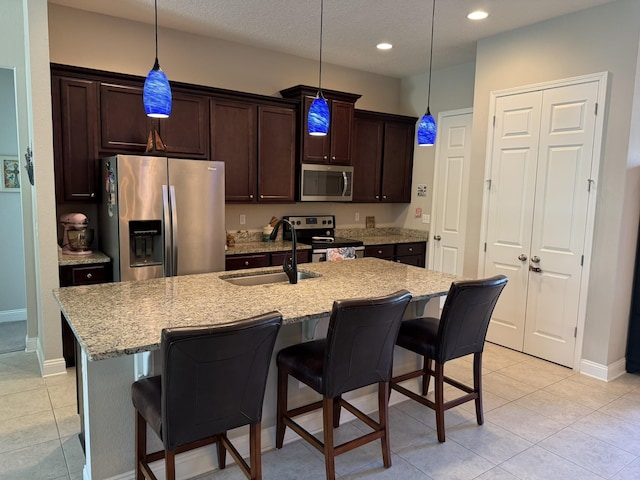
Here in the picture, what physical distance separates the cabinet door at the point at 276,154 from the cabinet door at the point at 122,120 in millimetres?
1143

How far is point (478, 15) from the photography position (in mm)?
3582

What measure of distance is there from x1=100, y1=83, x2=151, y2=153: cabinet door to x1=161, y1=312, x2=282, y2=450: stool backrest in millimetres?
2714

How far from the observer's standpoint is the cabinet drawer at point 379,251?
16.7 feet

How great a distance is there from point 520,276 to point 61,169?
4032 millimetres

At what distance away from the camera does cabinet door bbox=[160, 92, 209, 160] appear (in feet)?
12.8

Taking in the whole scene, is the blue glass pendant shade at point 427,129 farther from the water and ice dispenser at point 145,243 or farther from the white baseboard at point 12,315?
the white baseboard at point 12,315

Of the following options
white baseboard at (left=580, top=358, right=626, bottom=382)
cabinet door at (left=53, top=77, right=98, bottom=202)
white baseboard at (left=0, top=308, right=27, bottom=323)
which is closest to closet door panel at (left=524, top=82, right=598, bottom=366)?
white baseboard at (left=580, top=358, right=626, bottom=382)

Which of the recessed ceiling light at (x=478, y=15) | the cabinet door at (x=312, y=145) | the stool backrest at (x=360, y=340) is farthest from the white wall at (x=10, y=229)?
the recessed ceiling light at (x=478, y=15)

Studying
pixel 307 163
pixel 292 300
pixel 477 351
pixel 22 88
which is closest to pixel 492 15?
pixel 307 163

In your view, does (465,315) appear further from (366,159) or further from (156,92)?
(366,159)

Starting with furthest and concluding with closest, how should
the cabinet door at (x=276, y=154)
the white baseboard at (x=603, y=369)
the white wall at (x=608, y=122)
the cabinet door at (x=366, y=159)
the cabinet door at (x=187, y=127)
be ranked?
the cabinet door at (x=366, y=159) < the cabinet door at (x=276, y=154) < the cabinet door at (x=187, y=127) < the white baseboard at (x=603, y=369) < the white wall at (x=608, y=122)

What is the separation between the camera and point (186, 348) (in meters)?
1.50

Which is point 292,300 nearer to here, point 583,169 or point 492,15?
point 583,169

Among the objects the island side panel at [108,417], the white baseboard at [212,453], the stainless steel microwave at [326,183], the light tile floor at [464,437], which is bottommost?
the light tile floor at [464,437]
